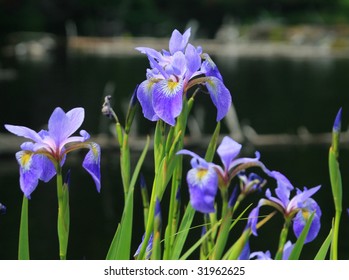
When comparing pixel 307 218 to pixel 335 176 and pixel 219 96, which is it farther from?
pixel 219 96

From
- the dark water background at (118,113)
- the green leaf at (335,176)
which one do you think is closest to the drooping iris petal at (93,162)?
the green leaf at (335,176)

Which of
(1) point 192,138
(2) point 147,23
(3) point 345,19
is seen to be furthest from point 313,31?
(1) point 192,138

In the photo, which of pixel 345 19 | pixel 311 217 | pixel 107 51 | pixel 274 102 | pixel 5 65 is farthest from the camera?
pixel 345 19

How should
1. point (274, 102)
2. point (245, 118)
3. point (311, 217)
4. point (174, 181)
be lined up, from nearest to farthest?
point (311, 217) < point (174, 181) < point (245, 118) < point (274, 102)

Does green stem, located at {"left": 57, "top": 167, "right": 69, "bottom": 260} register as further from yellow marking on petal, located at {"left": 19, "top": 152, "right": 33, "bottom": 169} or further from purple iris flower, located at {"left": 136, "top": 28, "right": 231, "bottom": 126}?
purple iris flower, located at {"left": 136, "top": 28, "right": 231, "bottom": 126}

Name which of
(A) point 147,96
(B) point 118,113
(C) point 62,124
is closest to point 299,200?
(A) point 147,96

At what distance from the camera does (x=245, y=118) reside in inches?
1227

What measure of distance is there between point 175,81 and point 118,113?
29647 millimetres

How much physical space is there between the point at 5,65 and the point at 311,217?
1934 inches

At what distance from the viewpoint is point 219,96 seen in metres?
1.71

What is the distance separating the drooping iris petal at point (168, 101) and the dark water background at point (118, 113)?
3747mm

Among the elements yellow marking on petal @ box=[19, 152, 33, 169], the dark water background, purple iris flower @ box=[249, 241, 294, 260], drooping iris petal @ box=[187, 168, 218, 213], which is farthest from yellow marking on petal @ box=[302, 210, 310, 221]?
the dark water background

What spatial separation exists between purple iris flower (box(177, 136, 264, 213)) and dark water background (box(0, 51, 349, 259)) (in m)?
3.84
